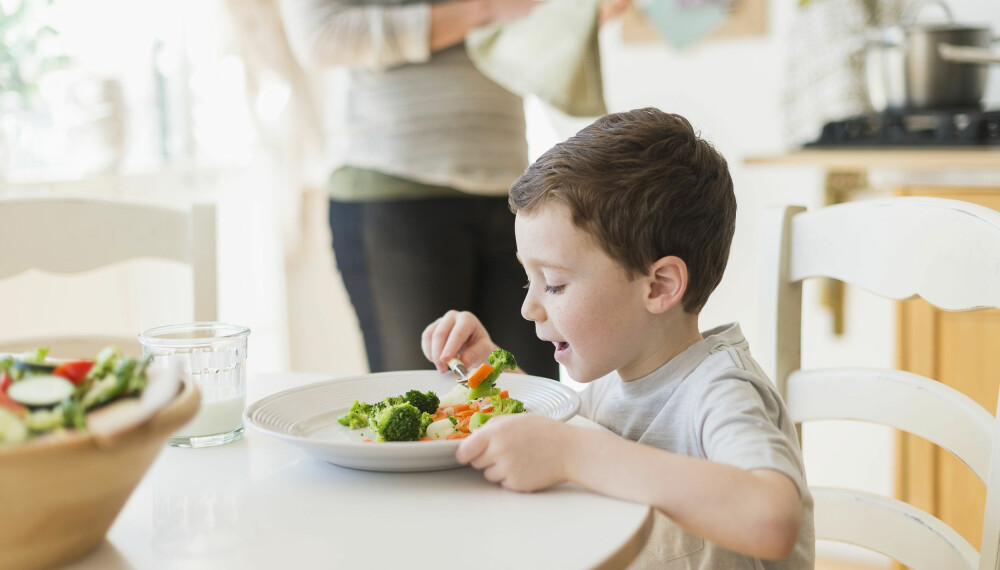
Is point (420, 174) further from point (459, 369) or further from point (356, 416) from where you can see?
point (356, 416)

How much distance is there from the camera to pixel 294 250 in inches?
119

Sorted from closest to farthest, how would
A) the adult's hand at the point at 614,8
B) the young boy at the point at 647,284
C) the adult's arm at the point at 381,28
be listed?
the young boy at the point at 647,284
the adult's arm at the point at 381,28
the adult's hand at the point at 614,8

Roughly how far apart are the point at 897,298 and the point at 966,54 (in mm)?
1156

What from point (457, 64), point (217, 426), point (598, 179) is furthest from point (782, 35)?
point (217, 426)

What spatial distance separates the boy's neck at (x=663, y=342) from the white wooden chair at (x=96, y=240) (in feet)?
2.05

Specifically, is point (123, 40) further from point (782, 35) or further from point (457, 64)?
point (782, 35)

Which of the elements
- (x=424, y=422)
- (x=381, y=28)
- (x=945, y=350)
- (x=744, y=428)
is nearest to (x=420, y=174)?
(x=381, y=28)

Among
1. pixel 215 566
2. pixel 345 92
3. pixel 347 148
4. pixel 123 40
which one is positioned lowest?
pixel 215 566

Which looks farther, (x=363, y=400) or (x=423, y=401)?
(x=363, y=400)

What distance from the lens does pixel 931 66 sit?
2.12 m

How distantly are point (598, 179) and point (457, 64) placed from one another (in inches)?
28.7

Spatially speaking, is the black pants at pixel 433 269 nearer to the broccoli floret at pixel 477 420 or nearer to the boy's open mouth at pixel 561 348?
the boy's open mouth at pixel 561 348

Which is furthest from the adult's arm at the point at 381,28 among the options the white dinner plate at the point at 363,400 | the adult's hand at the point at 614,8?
the white dinner plate at the point at 363,400

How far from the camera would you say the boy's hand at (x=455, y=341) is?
1.09 metres
